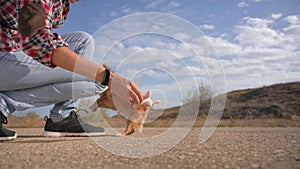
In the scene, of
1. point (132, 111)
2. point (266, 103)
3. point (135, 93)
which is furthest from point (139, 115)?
point (266, 103)

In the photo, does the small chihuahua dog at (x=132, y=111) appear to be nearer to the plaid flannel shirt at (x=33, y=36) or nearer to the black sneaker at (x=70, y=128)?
the black sneaker at (x=70, y=128)

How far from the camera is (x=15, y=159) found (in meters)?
1.70

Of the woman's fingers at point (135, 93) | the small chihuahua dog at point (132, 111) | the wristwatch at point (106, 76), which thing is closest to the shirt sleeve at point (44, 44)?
the wristwatch at point (106, 76)

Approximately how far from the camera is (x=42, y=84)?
9.58 ft

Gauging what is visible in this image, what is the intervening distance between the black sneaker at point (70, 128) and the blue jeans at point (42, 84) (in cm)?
8

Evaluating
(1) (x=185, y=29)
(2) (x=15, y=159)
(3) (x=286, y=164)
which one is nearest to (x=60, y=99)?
(2) (x=15, y=159)

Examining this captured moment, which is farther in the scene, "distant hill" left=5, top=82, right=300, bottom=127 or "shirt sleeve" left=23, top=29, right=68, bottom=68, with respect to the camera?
"distant hill" left=5, top=82, right=300, bottom=127

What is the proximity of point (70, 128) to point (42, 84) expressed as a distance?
49cm

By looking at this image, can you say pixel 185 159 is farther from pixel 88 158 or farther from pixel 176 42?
pixel 176 42

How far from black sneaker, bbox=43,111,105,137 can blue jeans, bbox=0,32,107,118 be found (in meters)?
0.08

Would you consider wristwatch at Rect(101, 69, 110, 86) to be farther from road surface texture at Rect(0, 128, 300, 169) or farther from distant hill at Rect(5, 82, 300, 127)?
distant hill at Rect(5, 82, 300, 127)

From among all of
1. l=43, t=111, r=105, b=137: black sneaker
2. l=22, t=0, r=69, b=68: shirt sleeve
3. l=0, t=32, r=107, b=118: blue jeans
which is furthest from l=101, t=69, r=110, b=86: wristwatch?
l=43, t=111, r=105, b=137: black sneaker

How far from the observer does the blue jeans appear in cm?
267

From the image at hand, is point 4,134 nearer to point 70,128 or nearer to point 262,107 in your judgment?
point 70,128
